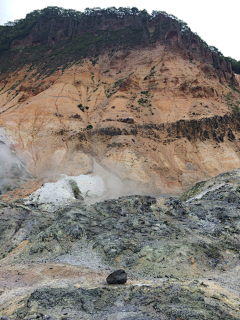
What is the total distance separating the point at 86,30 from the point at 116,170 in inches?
1657

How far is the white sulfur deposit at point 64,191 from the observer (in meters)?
22.0

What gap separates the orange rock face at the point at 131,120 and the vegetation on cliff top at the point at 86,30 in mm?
5458

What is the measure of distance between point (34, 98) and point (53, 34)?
Result: 24.5 m

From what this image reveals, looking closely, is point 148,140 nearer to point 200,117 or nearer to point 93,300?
point 200,117

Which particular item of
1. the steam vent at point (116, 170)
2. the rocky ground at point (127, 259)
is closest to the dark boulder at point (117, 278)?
the steam vent at point (116, 170)

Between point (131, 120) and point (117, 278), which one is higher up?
point (131, 120)

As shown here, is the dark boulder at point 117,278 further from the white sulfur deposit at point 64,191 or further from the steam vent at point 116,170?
the white sulfur deposit at point 64,191

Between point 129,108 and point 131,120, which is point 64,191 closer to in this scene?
point 131,120

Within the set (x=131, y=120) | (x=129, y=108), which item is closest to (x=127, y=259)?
(x=131, y=120)

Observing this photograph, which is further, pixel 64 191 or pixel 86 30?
pixel 86 30

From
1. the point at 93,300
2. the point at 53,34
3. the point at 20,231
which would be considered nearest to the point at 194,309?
the point at 93,300

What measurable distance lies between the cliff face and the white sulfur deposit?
10.1 feet

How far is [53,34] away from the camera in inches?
2311

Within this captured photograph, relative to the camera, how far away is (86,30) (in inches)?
2352
